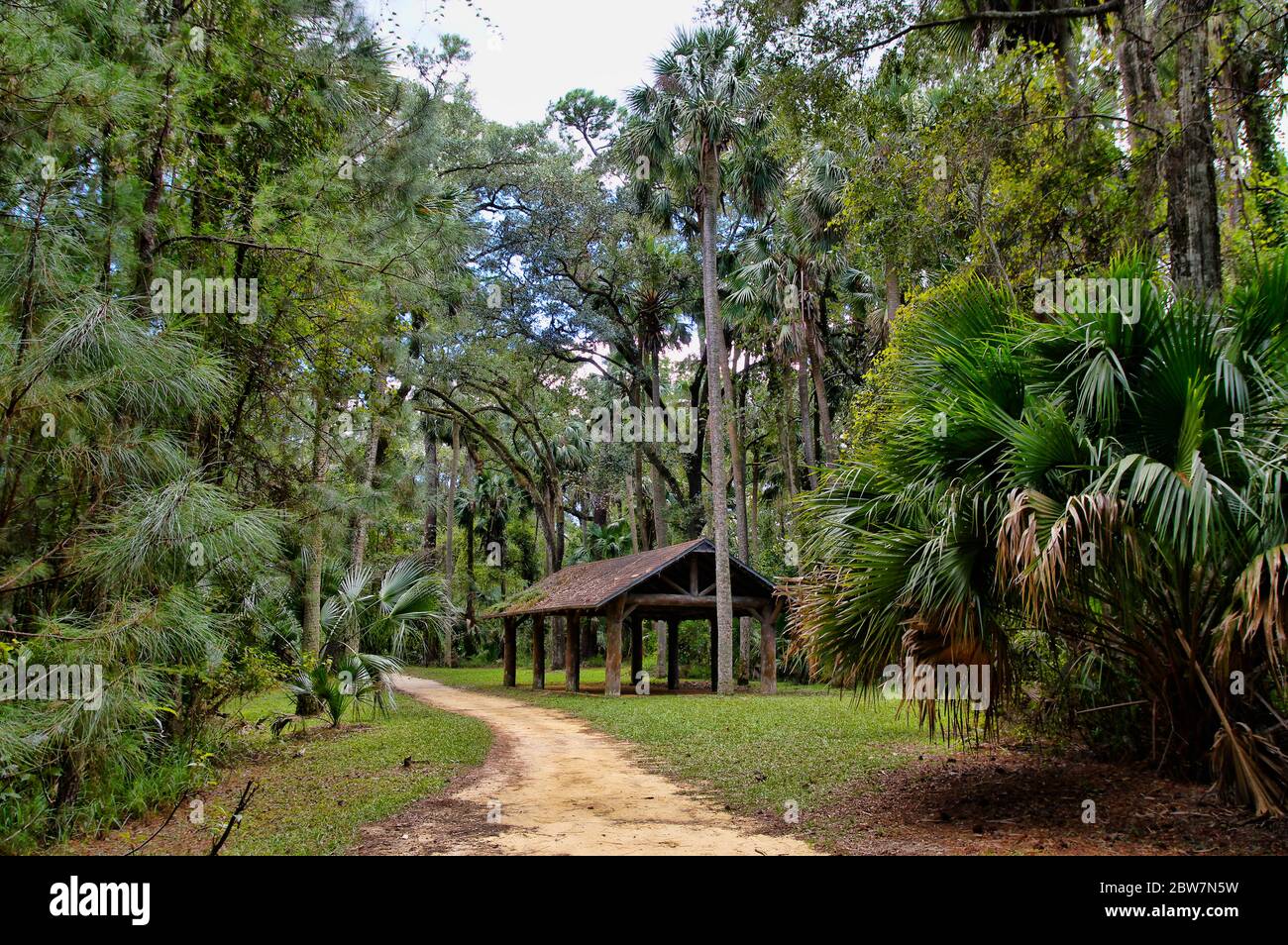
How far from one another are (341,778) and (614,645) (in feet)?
37.0

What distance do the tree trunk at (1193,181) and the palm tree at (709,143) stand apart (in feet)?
43.1

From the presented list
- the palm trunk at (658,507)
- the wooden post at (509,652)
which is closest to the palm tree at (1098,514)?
the wooden post at (509,652)

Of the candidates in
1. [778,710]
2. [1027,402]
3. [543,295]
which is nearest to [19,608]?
[1027,402]

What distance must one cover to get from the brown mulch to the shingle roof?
1139cm

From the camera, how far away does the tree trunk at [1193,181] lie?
704 centimetres

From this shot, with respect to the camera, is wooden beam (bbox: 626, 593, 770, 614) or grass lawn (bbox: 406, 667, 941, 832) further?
wooden beam (bbox: 626, 593, 770, 614)

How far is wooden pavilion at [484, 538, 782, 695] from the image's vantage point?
1955cm

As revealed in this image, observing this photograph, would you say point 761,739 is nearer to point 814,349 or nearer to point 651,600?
point 651,600

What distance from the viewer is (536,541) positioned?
160ft

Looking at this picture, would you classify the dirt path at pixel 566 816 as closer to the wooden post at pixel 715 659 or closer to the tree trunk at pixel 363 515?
the tree trunk at pixel 363 515

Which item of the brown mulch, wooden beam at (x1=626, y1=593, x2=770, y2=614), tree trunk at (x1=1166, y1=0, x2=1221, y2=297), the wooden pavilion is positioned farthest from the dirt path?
wooden beam at (x1=626, y1=593, x2=770, y2=614)

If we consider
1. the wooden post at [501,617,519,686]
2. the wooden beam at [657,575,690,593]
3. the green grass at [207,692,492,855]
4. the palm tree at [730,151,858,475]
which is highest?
the palm tree at [730,151,858,475]

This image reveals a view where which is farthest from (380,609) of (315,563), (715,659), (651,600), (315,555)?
(715,659)

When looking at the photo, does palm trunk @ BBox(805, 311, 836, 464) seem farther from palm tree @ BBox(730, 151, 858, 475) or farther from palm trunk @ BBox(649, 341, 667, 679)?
palm trunk @ BBox(649, 341, 667, 679)
